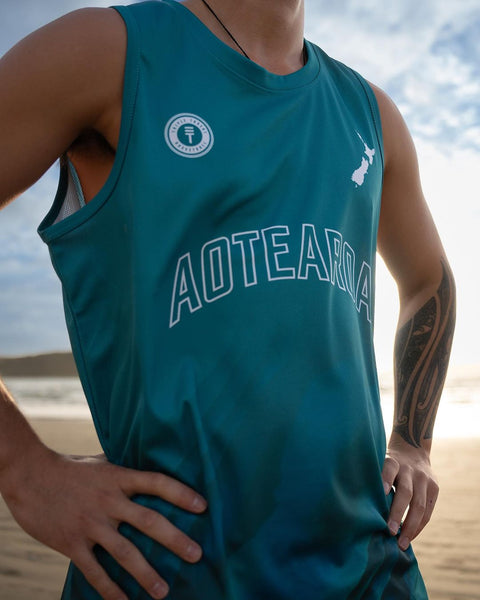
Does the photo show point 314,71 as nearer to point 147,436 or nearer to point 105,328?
point 105,328

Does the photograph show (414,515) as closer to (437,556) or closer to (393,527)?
(393,527)

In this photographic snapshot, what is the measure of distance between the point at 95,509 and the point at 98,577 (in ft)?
0.37

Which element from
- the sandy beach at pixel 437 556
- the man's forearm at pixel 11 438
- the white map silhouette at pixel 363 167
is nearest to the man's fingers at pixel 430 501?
the white map silhouette at pixel 363 167

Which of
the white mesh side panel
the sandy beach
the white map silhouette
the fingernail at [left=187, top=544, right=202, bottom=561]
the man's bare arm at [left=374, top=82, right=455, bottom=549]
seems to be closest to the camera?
the fingernail at [left=187, top=544, right=202, bottom=561]

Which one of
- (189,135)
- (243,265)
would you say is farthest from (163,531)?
(189,135)

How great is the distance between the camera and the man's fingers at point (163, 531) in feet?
3.10

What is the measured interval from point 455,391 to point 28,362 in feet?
149

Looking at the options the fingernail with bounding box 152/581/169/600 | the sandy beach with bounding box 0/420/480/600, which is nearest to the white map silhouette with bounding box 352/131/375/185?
the fingernail with bounding box 152/581/169/600

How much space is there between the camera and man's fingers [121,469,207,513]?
37.7 inches

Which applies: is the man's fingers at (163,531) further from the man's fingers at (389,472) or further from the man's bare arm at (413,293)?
the man's bare arm at (413,293)

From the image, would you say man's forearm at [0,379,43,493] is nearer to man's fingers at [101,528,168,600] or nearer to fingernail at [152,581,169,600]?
man's fingers at [101,528,168,600]

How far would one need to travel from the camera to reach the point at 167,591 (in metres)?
0.95

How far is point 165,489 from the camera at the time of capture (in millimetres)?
960

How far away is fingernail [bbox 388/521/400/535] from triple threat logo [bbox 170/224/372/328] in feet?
1.69
